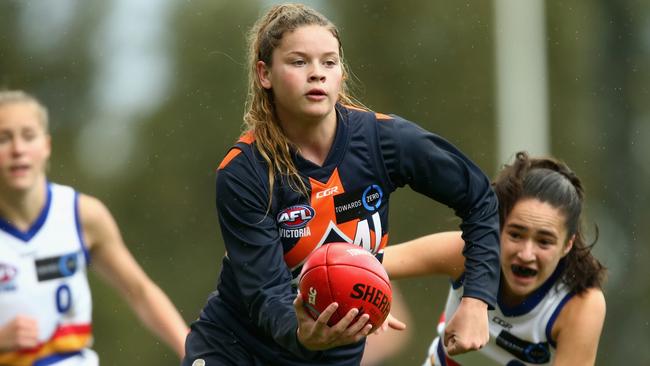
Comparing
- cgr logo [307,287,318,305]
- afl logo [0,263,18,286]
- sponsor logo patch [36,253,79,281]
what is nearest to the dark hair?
cgr logo [307,287,318,305]

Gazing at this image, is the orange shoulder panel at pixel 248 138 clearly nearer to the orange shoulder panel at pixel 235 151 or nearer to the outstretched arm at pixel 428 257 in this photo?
the orange shoulder panel at pixel 235 151

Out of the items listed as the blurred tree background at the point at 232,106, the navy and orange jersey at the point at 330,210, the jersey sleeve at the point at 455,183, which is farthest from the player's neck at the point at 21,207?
the blurred tree background at the point at 232,106

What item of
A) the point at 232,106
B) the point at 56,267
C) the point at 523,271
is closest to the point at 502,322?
the point at 523,271

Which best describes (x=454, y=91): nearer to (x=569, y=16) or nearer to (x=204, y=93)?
(x=569, y=16)

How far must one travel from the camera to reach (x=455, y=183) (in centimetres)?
500

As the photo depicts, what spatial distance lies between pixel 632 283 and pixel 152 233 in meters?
5.80

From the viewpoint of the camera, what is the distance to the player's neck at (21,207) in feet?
16.7

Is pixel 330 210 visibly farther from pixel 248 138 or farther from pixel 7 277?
pixel 7 277

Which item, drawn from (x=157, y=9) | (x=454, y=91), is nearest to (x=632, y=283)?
(x=454, y=91)

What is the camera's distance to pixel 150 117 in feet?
52.9

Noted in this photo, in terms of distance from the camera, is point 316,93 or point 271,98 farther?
point 271,98

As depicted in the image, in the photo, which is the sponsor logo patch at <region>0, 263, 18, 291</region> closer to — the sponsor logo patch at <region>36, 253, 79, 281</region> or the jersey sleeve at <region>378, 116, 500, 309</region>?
the sponsor logo patch at <region>36, 253, 79, 281</region>

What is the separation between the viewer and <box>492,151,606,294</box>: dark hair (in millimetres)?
5848

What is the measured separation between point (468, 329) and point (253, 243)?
0.86 metres
